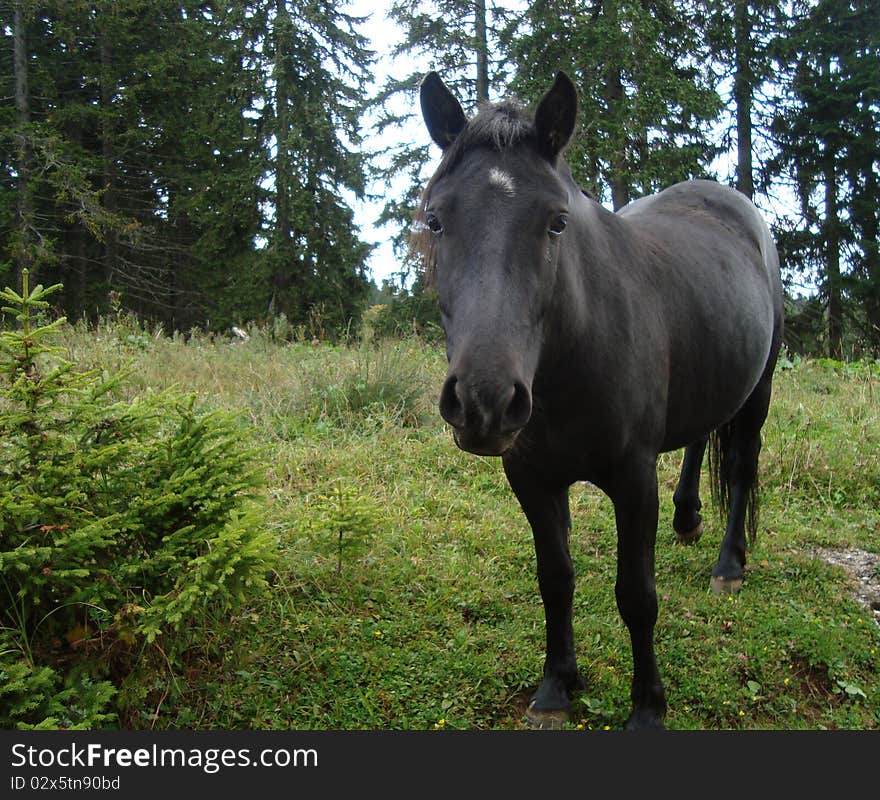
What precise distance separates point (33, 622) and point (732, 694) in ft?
10.5

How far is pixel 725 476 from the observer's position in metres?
4.77

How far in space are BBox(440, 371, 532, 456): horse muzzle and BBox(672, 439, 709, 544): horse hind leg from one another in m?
3.27

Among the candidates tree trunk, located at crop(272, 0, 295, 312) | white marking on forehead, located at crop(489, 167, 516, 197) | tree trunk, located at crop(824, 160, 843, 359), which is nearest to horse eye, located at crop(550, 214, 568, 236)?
white marking on forehead, located at crop(489, 167, 516, 197)

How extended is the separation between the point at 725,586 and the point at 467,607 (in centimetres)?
177

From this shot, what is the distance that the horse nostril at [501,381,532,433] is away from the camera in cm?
186

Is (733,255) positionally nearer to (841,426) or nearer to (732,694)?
(732,694)

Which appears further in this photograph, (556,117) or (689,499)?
(689,499)

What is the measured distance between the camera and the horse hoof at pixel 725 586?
14.2 feet

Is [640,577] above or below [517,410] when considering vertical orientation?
below

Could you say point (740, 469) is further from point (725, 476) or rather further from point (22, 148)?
point (22, 148)

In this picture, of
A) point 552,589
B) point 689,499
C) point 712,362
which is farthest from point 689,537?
point 552,589

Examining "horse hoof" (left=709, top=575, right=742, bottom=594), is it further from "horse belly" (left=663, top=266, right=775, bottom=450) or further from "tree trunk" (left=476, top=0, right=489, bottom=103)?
"tree trunk" (left=476, top=0, right=489, bottom=103)

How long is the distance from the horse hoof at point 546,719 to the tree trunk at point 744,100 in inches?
746

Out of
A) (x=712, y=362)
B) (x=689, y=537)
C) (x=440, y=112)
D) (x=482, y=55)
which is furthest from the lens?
(x=482, y=55)
